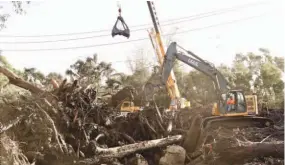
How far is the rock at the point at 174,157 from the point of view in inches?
192

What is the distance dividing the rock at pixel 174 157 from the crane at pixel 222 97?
3.61ft

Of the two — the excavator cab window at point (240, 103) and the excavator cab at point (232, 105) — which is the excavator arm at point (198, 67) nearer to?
the excavator cab at point (232, 105)

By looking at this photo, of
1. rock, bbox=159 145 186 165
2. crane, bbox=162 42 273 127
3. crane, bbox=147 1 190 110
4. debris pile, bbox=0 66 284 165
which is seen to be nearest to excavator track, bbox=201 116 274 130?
crane, bbox=162 42 273 127

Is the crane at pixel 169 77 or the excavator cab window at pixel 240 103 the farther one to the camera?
the crane at pixel 169 77

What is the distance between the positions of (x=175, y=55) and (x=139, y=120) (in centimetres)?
163

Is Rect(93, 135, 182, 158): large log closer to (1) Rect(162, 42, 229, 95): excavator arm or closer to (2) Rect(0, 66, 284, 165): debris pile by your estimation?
(2) Rect(0, 66, 284, 165): debris pile

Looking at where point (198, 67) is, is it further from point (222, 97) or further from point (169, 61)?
point (222, 97)

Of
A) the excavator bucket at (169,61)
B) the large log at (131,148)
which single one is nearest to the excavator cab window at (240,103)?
the large log at (131,148)

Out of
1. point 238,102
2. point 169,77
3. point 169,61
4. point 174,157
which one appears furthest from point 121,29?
point 169,77

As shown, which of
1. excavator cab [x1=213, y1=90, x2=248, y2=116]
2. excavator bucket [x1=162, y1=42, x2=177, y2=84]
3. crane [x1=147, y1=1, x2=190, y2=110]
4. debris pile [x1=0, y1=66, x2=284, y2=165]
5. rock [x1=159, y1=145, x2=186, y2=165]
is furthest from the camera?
crane [x1=147, y1=1, x2=190, y2=110]

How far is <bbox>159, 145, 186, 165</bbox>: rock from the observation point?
488cm

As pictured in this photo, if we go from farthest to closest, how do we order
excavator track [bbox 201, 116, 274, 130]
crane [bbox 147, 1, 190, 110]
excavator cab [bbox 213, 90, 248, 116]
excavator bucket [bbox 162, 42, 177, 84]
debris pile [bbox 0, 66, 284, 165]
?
crane [bbox 147, 1, 190, 110], excavator bucket [bbox 162, 42, 177, 84], excavator cab [bbox 213, 90, 248, 116], excavator track [bbox 201, 116, 274, 130], debris pile [bbox 0, 66, 284, 165]

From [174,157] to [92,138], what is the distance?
1.26 meters

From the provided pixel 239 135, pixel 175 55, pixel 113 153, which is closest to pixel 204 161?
pixel 239 135
